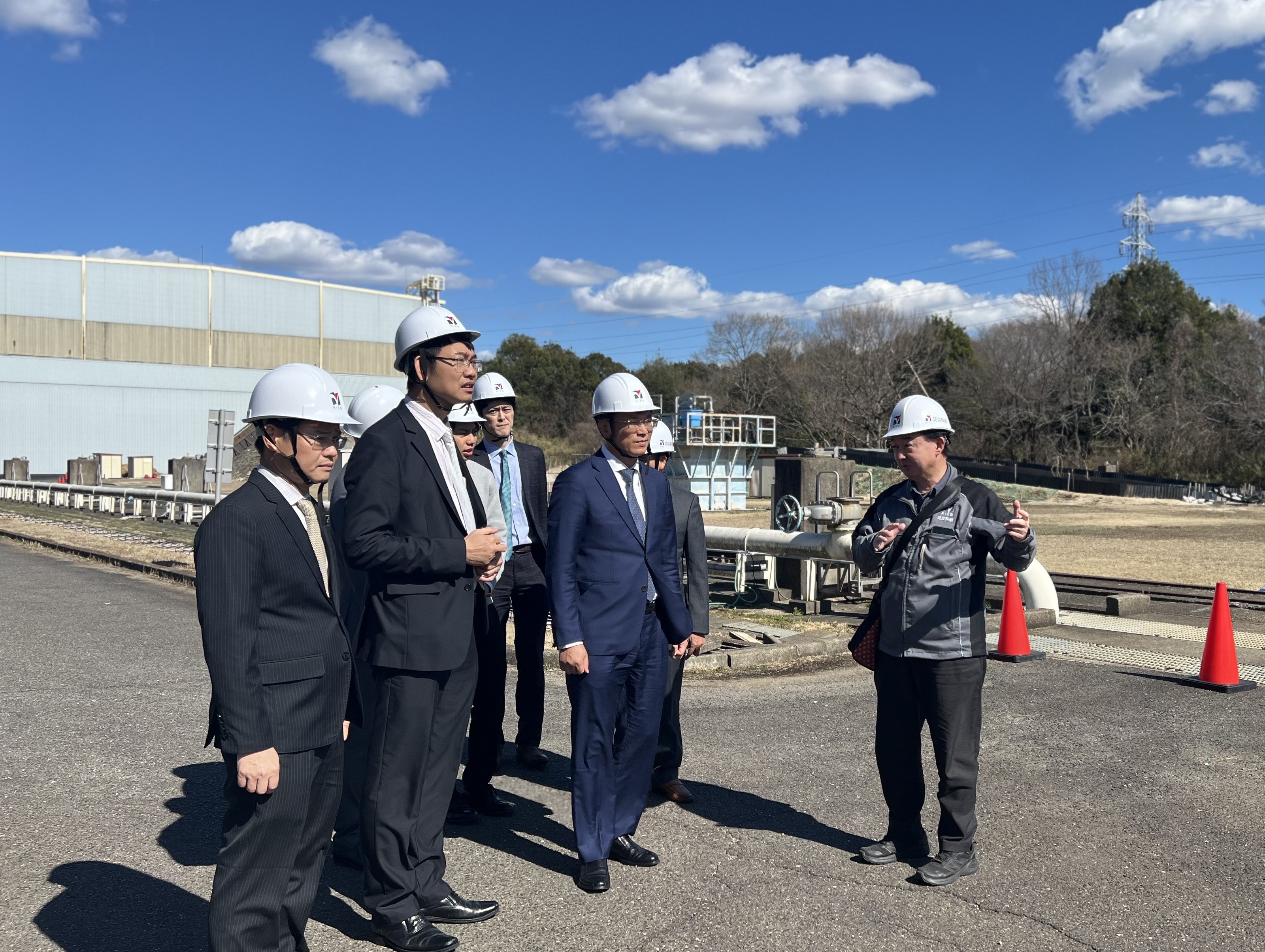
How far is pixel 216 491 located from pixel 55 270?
40686 millimetres

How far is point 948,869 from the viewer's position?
14.3 feet

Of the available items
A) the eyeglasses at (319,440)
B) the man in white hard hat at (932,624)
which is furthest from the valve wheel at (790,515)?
the eyeglasses at (319,440)

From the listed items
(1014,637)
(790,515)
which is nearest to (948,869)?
(1014,637)

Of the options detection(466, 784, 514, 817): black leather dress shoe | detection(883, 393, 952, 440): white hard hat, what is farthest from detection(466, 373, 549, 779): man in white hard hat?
detection(883, 393, 952, 440): white hard hat

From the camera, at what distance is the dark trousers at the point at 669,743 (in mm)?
5516

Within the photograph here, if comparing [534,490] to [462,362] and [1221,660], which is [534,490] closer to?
[462,362]

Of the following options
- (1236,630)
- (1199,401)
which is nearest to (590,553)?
(1236,630)

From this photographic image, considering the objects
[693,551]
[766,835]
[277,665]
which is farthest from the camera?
[693,551]

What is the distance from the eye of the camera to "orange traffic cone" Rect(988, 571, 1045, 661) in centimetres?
905

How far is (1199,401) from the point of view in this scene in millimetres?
49625

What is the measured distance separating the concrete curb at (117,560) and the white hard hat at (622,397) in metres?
9.18

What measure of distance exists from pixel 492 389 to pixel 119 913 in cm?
331

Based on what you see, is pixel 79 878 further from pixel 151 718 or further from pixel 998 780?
pixel 998 780

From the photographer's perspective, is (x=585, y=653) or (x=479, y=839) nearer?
(x=585, y=653)
